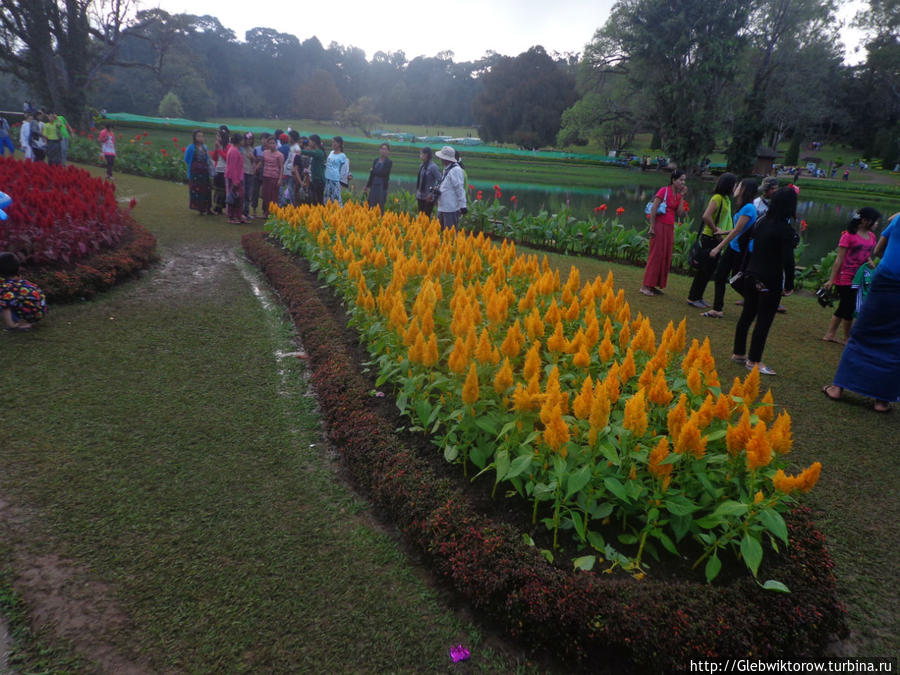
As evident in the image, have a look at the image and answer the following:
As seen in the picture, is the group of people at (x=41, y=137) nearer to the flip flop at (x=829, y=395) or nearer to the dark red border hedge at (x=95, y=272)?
the dark red border hedge at (x=95, y=272)

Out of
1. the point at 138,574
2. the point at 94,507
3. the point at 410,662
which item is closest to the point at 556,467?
the point at 410,662

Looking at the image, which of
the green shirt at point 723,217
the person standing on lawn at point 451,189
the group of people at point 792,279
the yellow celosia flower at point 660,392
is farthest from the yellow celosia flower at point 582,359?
the person standing on lawn at point 451,189

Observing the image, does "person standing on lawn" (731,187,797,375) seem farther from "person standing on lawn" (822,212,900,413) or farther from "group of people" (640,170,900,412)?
"person standing on lawn" (822,212,900,413)

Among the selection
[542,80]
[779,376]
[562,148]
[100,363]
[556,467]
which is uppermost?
[542,80]

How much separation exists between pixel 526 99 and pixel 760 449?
52.9m

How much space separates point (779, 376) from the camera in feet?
17.0

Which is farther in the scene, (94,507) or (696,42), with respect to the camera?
(696,42)

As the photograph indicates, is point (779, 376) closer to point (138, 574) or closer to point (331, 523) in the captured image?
point (331, 523)

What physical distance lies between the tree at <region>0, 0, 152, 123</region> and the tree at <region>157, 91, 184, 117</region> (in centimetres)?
2332

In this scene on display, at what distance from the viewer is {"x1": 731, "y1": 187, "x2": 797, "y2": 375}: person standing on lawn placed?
463 centimetres

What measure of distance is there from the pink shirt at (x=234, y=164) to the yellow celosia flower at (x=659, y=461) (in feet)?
35.6

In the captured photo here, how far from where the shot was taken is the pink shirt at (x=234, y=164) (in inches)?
429

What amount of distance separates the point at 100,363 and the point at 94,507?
7.21 ft

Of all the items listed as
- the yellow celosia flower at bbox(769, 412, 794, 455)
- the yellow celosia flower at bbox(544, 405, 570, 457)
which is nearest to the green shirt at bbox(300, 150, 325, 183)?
the yellow celosia flower at bbox(544, 405, 570, 457)
